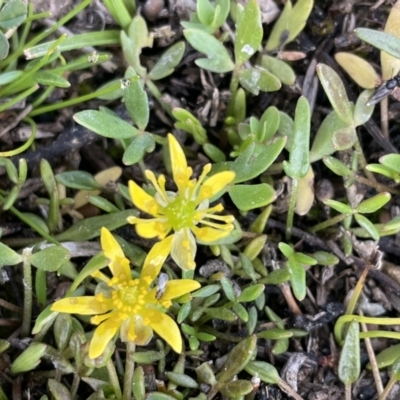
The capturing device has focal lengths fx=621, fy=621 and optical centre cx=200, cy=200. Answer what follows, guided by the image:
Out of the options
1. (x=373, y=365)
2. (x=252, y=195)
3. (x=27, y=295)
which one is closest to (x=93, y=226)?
(x=27, y=295)

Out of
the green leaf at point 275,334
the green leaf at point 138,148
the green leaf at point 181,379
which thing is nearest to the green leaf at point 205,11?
the green leaf at point 138,148

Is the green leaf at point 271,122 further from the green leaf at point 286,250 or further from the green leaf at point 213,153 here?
the green leaf at point 286,250

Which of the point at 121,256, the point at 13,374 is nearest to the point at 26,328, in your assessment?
the point at 13,374

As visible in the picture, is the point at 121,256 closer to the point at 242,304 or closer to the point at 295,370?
the point at 242,304

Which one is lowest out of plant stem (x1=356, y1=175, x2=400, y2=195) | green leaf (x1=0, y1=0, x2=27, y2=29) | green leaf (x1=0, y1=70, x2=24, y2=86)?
plant stem (x1=356, y1=175, x2=400, y2=195)

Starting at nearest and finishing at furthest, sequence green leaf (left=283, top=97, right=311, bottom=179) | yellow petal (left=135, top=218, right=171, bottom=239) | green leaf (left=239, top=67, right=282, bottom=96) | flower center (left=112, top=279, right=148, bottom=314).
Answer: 1. yellow petal (left=135, top=218, right=171, bottom=239)
2. flower center (left=112, top=279, right=148, bottom=314)
3. green leaf (left=283, top=97, right=311, bottom=179)
4. green leaf (left=239, top=67, right=282, bottom=96)

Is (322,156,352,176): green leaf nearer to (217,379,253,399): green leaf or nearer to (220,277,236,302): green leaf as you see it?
(220,277,236,302): green leaf

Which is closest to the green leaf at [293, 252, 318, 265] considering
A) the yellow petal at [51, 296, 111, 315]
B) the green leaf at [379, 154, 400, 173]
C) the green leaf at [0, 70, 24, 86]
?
the green leaf at [379, 154, 400, 173]
